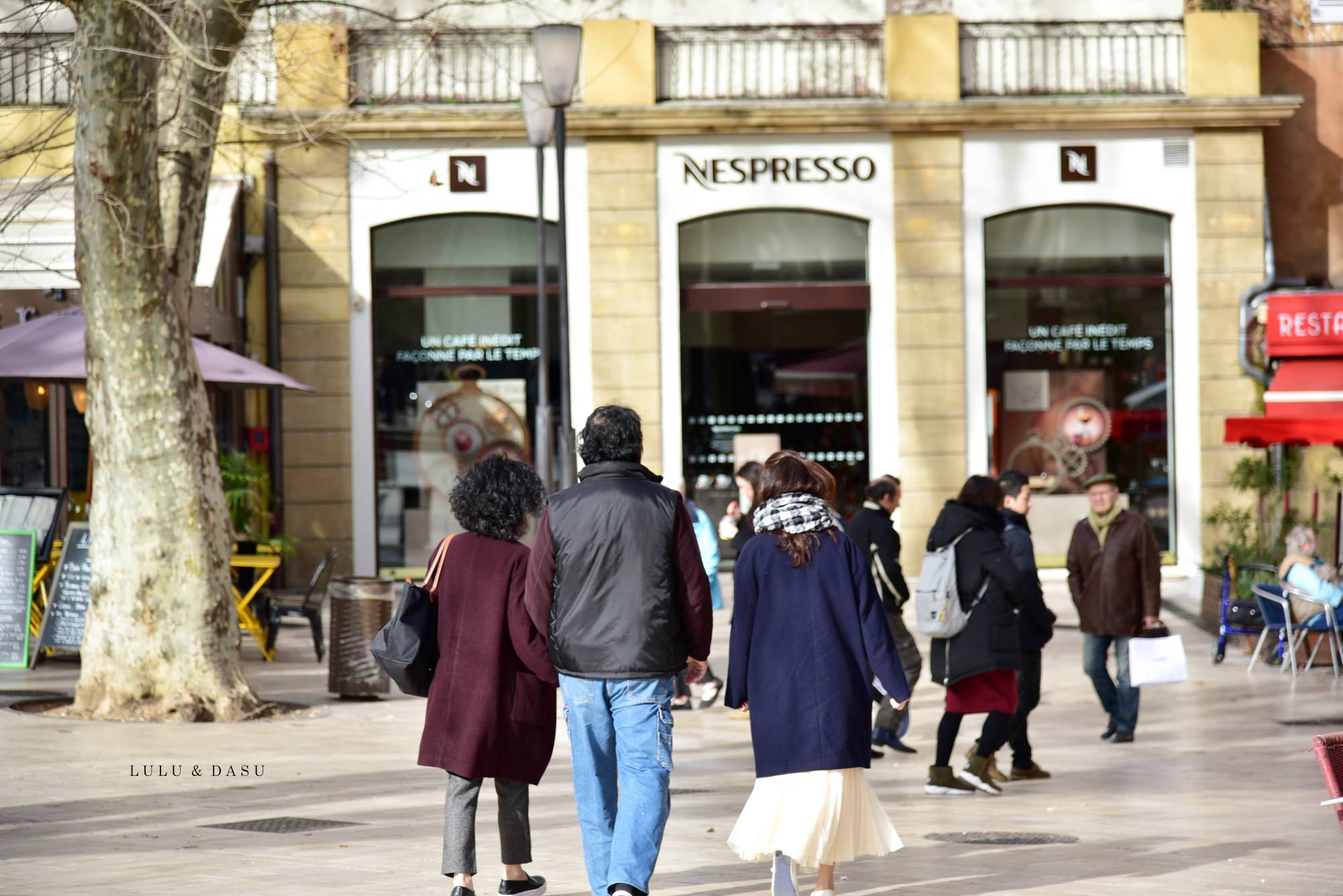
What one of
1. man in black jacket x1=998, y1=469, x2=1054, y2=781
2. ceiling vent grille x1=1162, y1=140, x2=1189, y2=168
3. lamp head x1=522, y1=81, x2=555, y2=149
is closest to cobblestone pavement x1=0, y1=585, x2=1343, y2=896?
man in black jacket x1=998, y1=469, x2=1054, y2=781

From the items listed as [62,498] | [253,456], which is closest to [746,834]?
[62,498]

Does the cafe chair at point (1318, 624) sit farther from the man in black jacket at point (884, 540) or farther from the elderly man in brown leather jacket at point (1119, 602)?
the man in black jacket at point (884, 540)

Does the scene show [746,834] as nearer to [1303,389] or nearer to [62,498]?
[62,498]

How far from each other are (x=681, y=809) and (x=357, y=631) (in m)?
4.47

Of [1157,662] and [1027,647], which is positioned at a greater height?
[1027,647]

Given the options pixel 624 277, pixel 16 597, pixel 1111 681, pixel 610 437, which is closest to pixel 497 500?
pixel 610 437

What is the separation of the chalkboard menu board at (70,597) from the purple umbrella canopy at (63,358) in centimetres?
122

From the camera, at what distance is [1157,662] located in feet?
37.9

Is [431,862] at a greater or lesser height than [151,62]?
lesser

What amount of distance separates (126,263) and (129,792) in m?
3.72

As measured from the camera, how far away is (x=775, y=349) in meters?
22.0

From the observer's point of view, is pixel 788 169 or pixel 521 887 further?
pixel 788 169

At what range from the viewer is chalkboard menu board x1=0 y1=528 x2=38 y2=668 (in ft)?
46.7

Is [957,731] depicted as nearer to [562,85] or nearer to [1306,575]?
[1306,575]
